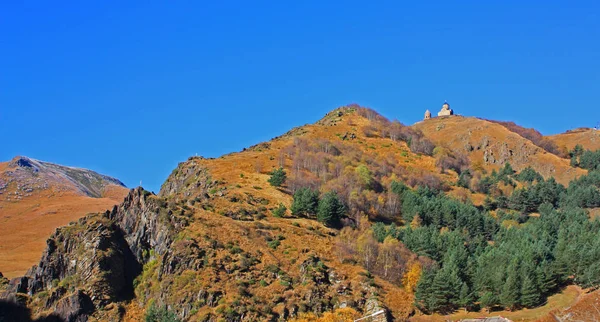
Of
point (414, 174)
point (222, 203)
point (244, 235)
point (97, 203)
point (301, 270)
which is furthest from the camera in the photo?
point (97, 203)

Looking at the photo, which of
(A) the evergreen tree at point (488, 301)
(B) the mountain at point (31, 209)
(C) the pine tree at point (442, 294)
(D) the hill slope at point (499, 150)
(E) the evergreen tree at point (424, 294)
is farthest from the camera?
(D) the hill slope at point (499, 150)

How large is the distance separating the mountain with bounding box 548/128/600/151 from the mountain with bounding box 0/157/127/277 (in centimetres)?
12196

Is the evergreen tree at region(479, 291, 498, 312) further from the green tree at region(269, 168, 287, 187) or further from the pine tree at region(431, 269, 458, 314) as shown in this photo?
the green tree at region(269, 168, 287, 187)

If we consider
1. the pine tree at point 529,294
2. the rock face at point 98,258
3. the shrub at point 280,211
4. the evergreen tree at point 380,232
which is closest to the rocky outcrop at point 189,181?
the shrub at point 280,211

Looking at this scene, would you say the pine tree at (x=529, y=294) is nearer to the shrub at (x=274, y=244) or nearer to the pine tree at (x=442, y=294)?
the pine tree at (x=442, y=294)

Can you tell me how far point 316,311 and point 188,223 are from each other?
2385 cm

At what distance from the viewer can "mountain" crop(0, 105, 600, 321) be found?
76.4 m

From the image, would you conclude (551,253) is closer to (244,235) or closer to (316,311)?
(316,311)

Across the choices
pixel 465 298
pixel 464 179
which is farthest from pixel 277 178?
pixel 464 179

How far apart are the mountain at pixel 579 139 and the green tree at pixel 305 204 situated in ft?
314

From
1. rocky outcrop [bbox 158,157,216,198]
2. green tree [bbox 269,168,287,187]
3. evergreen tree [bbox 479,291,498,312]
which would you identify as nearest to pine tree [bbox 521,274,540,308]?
evergreen tree [bbox 479,291,498,312]

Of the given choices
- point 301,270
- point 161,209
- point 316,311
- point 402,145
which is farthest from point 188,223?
point 402,145

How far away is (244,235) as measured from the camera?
88.3 meters

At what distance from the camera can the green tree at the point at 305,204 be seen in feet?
330
